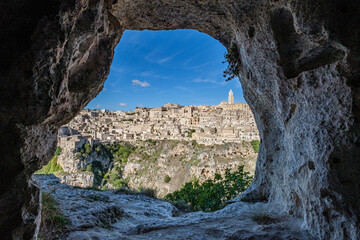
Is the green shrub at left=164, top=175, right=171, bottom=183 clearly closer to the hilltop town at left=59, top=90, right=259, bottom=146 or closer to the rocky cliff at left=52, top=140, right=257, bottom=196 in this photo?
the rocky cliff at left=52, top=140, right=257, bottom=196

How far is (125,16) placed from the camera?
461 cm

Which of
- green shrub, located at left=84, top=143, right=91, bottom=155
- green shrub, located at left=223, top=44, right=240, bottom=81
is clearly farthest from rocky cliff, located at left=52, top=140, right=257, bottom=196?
green shrub, located at left=223, top=44, right=240, bottom=81

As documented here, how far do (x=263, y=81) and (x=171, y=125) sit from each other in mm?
56585

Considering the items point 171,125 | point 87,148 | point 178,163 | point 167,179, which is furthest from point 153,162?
point 87,148

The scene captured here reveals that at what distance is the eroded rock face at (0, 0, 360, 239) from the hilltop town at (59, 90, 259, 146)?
4196 centimetres

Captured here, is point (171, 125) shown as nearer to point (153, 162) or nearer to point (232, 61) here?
point (153, 162)

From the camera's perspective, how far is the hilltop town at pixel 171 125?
154 ft

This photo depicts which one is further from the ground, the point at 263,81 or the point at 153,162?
the point at 263,81

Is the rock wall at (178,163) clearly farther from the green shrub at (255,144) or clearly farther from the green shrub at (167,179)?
the green shrub at (255,144)

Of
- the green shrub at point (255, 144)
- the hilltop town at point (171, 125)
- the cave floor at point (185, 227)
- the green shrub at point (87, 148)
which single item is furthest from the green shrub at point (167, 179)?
the cave floor at point (185, 227)

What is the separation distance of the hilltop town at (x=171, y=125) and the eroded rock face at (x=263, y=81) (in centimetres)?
4196

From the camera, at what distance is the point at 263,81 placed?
172 inches

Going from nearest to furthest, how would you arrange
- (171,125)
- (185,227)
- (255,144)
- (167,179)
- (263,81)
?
(185,227) < (263,81) < (167,179) < (255,144) < (171,125)

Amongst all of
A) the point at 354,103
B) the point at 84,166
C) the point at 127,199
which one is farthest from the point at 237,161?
the point at 354,103
